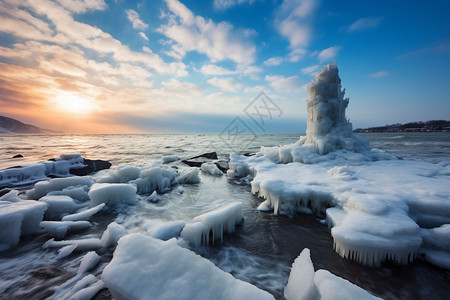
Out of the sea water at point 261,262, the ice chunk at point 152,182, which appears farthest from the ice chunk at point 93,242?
the ice chunk at point 152,182

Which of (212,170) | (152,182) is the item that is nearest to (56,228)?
(152,182)

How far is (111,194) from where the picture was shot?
602 cm

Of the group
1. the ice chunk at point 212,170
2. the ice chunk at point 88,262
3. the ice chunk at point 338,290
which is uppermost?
the ice chunk at point 338,290

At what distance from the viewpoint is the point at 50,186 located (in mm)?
6211

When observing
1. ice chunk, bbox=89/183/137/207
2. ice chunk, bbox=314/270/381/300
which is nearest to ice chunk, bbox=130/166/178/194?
ice chunk, bbox=89/183/137/207

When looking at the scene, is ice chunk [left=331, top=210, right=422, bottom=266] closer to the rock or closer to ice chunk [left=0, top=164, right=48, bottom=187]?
ice chunk [left=0, top=164, right=48, bottom=187]

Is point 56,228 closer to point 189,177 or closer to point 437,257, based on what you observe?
point 189,177

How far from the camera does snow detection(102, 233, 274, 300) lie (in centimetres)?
199

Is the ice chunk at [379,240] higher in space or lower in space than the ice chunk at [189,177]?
higher

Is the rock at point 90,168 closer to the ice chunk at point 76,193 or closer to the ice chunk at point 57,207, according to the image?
the ice chunk at point 76,193

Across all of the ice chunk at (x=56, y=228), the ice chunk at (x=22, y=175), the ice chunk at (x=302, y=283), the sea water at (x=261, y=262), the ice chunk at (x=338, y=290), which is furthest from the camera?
the ice chunk at (x=22, y=175)

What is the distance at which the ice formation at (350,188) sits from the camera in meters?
3.21

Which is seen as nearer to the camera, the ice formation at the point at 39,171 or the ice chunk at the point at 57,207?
the ice chunk at the point at 57,207

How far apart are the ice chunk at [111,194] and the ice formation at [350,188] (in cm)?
470
